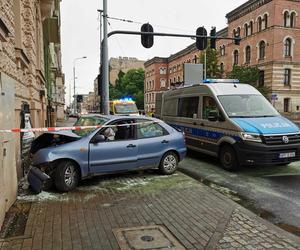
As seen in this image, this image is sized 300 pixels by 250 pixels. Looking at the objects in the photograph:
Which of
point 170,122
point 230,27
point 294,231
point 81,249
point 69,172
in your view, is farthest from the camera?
point 230,27

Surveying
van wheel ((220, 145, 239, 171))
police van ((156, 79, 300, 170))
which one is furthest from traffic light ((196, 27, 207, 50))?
van wheel ((220, 145, 239, 171))

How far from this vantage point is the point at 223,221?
5074 mm

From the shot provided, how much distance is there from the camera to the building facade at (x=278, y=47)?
4031 centimetres

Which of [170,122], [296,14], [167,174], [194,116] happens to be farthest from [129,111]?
[296,14]

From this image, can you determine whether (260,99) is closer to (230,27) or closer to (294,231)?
(294,231)

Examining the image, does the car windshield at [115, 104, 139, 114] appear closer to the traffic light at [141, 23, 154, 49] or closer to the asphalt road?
the traffic light at [141, 23, 154, 49]

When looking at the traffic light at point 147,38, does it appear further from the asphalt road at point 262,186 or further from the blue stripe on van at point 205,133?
the asphalt road at point 262,186

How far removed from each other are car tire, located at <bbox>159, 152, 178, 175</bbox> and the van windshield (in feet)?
6.54

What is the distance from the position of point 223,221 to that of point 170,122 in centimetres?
797

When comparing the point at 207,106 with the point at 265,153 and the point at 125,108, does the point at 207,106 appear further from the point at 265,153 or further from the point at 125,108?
the point at 125,108

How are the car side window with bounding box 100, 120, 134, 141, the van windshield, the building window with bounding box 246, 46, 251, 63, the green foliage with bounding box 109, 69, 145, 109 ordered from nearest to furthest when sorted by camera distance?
the car side window with bounding box 100, 120, 134, 141 < the van windshield < the building window with bounding box 246, 46, 251, 63 < the green foliage with bounding box 109, 69, 145, 109

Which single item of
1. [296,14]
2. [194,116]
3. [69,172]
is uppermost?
[296,14]

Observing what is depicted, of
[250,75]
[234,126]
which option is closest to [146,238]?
[234,126]

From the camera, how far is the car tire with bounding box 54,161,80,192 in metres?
6.52
